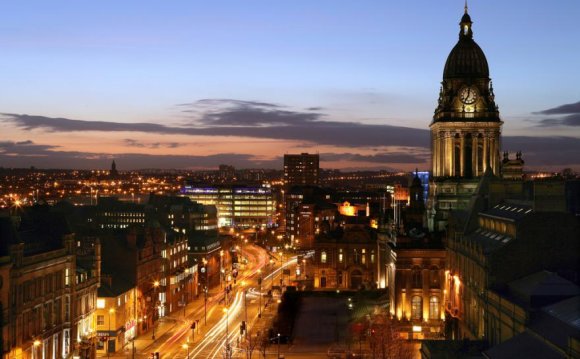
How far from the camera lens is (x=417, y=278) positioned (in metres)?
Answer: 106

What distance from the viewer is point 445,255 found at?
345 feet

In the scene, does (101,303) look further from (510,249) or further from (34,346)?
(510,249)

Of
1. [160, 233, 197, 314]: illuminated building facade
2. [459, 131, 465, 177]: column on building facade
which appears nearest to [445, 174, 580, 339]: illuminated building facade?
[459, 131, 465, 177]: column on building facade

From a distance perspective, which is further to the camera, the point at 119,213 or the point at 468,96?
the point at 119,213

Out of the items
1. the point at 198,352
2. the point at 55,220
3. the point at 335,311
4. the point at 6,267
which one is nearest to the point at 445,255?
the point at 335,311

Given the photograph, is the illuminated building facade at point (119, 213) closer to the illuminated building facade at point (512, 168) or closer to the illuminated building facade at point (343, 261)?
the illuminated building facade at point (343, 261)

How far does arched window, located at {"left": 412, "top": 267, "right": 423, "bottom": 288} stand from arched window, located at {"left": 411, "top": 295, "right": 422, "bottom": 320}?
1.57m

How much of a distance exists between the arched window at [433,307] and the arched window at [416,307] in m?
1.42

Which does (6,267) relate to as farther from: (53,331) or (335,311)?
(335,311)

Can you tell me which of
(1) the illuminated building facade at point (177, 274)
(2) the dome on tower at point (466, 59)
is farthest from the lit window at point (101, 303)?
(2) the dome on tower at point (466, 59)

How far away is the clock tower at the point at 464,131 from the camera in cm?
11344

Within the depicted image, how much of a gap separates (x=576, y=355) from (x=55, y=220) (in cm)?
5761

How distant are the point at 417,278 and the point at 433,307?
455 cm

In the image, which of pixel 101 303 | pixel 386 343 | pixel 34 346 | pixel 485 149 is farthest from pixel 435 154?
pixel 34 346
